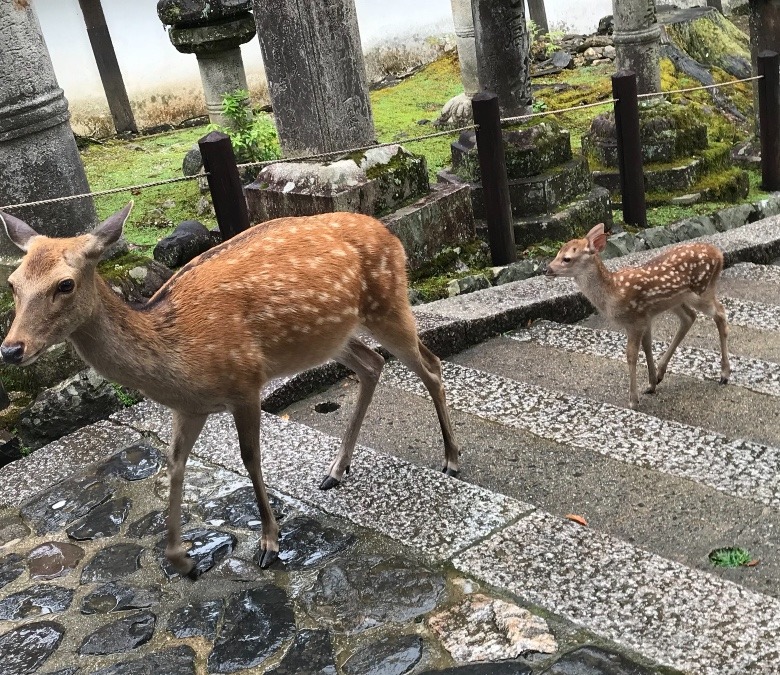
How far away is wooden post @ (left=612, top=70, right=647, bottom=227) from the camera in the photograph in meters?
7.60

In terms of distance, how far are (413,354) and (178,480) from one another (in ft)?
3.68

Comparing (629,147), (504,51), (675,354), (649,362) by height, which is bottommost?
(675,354)

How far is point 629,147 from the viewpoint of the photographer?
7816 millimetres

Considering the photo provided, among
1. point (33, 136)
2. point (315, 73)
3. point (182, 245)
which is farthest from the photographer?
point (182, 245)

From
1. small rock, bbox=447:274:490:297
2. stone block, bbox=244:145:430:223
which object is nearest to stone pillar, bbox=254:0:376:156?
stone block, bbox=244:145:430:223

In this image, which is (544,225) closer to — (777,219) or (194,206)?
(777,219)

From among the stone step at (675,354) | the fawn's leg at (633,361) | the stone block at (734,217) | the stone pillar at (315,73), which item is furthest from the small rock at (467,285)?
the stone block at (734,217)

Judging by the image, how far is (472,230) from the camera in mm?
7145

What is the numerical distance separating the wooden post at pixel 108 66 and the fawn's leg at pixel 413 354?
10.4 metres

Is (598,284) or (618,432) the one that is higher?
(598,284)

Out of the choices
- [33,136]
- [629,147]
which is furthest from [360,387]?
[629,147]

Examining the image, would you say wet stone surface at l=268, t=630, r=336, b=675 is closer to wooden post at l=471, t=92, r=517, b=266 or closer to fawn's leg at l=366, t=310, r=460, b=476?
fawn's leg at l=366, t=310, r=460, b=476

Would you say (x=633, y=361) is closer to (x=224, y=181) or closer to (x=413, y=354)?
(x=413, y=354)

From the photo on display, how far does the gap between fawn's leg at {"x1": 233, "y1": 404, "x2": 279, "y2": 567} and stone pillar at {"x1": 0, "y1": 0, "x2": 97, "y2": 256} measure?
2.53 metres
